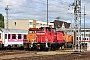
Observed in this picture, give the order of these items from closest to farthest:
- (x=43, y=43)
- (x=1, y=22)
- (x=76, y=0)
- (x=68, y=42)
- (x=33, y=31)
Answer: (x=76, y=0), (x=43, y=43), (x=33, y=31), (x=68, y=42), (x=1, y=22)

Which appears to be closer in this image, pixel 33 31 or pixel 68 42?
pixel 33 31

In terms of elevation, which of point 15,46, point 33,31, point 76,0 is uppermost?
point 76,0

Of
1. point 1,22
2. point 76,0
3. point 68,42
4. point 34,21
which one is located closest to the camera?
point 76,0

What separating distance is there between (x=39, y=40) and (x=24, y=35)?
8.92 m

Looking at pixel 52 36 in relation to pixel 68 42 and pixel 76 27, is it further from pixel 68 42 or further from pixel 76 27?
pixel 68 42

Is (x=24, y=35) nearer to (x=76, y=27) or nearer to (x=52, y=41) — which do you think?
(x=52, y=41)

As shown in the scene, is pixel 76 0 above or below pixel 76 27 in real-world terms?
above

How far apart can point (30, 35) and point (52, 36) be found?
3031 millimetres

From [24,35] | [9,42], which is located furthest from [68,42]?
[9,42]

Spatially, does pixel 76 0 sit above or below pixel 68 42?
above

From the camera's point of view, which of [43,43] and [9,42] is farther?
[9,42]

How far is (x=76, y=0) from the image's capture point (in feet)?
101

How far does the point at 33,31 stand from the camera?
3544 centimetres

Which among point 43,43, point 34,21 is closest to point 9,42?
point 43,43
